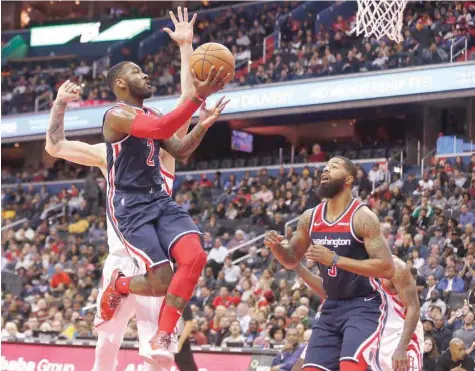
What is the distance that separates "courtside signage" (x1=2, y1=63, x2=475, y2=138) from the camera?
20.3m

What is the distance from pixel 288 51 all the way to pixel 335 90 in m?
3.37

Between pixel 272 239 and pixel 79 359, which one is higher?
pixel 272 239

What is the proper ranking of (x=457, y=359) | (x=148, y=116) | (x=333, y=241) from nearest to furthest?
(x=148, y=116) < (x=333, y=241) < (x=457, y=359)

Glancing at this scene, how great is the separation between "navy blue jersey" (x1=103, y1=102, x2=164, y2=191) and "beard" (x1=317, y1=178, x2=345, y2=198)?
1273 mm

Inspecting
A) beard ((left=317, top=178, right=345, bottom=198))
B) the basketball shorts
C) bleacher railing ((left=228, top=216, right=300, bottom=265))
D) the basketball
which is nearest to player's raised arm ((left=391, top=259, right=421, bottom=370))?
the basketball shorts

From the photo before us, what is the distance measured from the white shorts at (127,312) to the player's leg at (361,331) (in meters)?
1.46

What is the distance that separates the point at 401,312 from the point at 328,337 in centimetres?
151

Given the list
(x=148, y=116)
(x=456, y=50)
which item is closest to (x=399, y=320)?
(x=148, y=116)

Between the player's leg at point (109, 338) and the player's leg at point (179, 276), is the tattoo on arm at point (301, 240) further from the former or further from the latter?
the player's leg at point (109, 338)

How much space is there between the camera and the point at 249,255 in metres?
19.6

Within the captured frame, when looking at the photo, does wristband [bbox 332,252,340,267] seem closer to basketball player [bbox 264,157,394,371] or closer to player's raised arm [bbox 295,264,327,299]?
basketball player [bbox 264,157,394,371]

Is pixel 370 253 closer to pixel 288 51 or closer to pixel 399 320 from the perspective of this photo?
pixel 399 320

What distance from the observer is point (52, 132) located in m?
8.06

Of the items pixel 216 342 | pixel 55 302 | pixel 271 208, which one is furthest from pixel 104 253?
pixel 216 342
